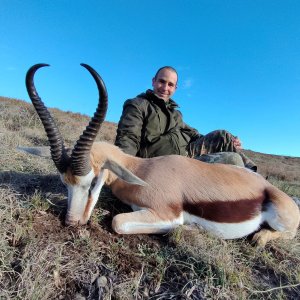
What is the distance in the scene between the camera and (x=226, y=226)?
4234 mm

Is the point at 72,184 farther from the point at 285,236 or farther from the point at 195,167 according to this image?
the point at 285,236

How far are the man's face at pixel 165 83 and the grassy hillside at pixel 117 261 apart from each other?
9.66 ft

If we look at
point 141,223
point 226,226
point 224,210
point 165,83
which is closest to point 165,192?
point 141,223

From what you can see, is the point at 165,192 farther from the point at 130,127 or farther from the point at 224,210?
the point at 130,127

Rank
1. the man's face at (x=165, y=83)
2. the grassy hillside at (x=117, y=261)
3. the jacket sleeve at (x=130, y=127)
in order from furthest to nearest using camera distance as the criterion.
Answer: the man's face at (x=165, y=83) < the jacket sleeve at (x=130, y=127) < the grassy hillside at (x=117, y=261)

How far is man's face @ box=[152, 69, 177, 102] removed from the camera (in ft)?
22.2

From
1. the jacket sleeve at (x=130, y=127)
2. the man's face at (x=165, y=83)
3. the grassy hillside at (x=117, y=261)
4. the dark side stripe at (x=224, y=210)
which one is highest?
the man's face at (x=165, y=83)

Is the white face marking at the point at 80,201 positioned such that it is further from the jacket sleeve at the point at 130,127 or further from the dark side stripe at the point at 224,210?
the jacket sleeve at the point at 130,127

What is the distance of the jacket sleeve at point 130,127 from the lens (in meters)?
5.88

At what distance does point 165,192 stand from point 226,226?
2.78 feet

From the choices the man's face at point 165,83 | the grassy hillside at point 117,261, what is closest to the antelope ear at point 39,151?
the grassy hillside at point 117,261

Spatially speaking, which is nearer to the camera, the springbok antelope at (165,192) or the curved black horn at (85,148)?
the curved black horn at (85,148)

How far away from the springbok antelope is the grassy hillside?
161 mm

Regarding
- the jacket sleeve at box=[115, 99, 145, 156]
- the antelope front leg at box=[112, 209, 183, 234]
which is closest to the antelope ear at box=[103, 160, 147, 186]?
the antelope front leg at box=[112, 209, 183, 234]
